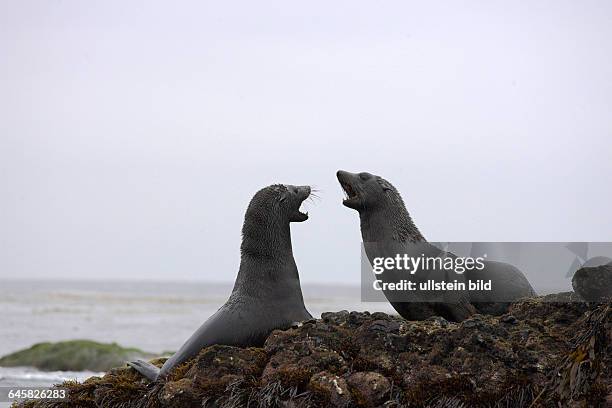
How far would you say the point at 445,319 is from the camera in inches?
369

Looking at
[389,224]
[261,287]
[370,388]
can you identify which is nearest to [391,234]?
[389,224]

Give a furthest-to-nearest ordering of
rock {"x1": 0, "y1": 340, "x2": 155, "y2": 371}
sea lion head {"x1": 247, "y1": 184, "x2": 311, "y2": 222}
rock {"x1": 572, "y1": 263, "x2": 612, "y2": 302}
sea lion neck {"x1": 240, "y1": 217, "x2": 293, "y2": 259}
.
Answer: rock {"x1": 0, "y1": 340, "x2": 155, "y2": 371}, sea lion head {"x1": 247, "y1": 184, "x2": 311, "y2": 222}, sea lion neck {"x1": 240, "y1": 217, "x2": 293, "y2": 259}, rock {"x1": 572, "y1": 263, "x2": 612, "y2": 302}

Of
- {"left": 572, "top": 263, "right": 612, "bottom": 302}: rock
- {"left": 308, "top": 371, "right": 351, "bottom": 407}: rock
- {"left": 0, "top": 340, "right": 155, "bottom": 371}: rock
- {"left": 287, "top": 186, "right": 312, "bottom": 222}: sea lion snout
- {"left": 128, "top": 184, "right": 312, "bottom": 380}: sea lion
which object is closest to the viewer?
{"left": 308, "top": 371, "right": 351, "bottom": 407}: rock

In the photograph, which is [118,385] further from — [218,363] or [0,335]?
[0,335]

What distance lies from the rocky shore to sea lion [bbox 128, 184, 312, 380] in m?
0.42

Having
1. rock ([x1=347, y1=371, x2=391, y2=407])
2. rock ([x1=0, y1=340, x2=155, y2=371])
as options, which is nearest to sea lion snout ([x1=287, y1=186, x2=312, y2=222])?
rock ([x1=347, y1=371, x2=391, y2=407])

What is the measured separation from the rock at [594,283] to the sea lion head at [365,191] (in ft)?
7.09

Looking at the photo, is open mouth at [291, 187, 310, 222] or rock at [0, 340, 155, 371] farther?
rock at [0, 340, 155, 371]

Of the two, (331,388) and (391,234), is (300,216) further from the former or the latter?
(331,388)

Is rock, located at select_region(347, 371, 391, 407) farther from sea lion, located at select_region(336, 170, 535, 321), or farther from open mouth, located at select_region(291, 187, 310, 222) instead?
open mouth, located at select_region(291, 187, 310, 222)

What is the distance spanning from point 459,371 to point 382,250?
6.33 feet

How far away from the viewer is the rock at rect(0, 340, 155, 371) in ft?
70.3

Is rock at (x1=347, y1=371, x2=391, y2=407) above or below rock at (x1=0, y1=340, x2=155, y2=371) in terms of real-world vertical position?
above

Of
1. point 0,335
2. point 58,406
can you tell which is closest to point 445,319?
point 58,406
